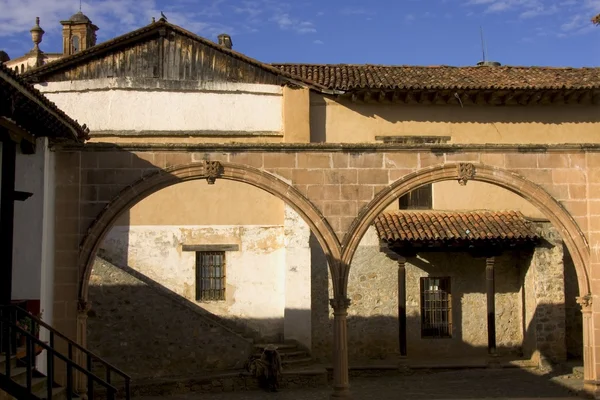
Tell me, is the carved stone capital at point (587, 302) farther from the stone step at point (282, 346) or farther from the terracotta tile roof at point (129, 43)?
the terracotta tile roof at point (129, 43)

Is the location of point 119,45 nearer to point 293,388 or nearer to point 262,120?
point 262,120

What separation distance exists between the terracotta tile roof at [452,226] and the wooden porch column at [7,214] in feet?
30.6

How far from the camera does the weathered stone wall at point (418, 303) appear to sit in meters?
19.3

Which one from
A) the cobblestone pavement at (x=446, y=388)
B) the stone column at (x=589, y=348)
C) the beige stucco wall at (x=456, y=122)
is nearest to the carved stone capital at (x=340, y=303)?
the cobblestone pavement at (x=446, y=388)

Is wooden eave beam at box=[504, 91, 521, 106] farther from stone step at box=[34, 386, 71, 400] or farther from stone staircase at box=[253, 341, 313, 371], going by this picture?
stone step at box=[34, 386, 71, 400]

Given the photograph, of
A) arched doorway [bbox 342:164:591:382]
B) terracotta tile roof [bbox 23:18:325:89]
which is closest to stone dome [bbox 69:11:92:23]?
terracotta tile roof [bbox 23:18:325:89]

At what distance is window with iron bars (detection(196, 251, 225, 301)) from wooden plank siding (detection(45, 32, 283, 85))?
425 centimetres

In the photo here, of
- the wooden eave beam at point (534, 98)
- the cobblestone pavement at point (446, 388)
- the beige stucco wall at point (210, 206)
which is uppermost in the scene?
the wooden eave beam at point (534, 98)

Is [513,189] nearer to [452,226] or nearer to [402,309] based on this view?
[452,226]

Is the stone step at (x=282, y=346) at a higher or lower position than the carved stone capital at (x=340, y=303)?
lower

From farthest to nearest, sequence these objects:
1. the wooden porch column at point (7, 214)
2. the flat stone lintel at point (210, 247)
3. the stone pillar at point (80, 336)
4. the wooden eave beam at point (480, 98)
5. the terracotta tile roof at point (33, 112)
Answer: the wooden eave beam at point (480, 98) < the flat stone lintel at point (210, 247) < the stone pillar at point (80, 336) < the wooden porch column at point (7, 214) < the terracotta tile roof at point (33, 112)

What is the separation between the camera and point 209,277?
1927cm

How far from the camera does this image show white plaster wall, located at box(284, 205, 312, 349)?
18750mm

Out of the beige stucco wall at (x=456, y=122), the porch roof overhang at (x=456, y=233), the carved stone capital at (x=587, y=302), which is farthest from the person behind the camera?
the beige stucco wall at (x=456, y=122)
